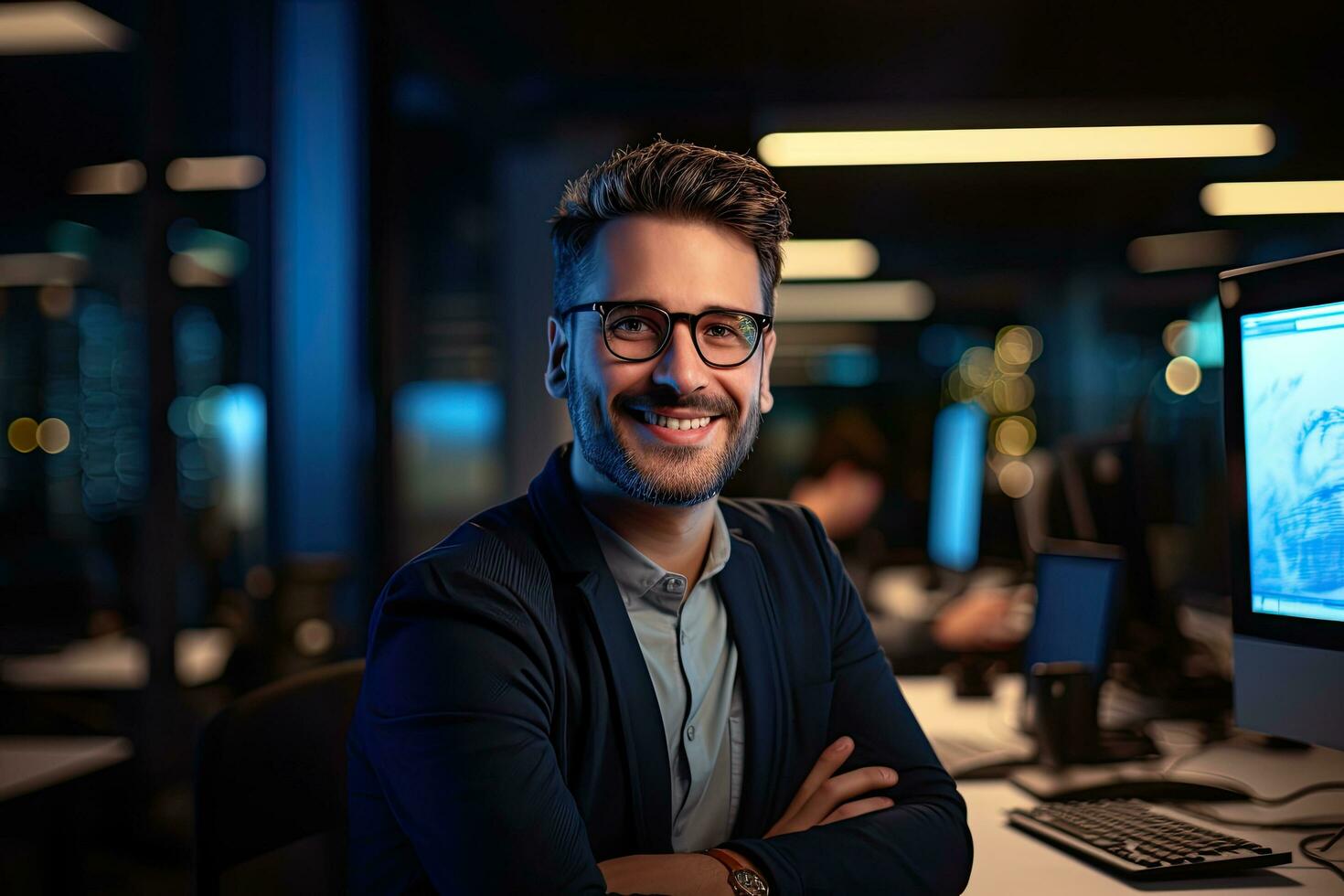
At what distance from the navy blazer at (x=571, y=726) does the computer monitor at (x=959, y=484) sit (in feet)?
8.16

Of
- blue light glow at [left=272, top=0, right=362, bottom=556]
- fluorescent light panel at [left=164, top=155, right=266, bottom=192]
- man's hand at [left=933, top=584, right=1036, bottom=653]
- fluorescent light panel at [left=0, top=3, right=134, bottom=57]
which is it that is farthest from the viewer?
fluorescent light panel at [left=164, top=155, right=266, bottom=192]

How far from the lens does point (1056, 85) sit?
5152 mm

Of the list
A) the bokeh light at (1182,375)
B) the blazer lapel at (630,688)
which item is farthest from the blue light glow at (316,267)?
the bokeh light at (1182,375)

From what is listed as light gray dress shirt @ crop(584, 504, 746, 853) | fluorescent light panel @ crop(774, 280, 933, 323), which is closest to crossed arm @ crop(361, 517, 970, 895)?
light gray dress shirt @ crop(584, 504, 746, 853)

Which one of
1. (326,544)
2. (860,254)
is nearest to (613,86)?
(326,544)

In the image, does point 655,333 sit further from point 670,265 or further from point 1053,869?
point 1053,869

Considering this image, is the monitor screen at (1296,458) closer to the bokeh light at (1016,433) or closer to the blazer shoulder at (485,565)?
the blazer shoulder at (485,565)

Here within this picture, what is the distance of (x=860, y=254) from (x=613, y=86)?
5.54m

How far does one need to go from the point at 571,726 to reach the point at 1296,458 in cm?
109

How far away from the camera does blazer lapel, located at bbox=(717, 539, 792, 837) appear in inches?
→ 55.8

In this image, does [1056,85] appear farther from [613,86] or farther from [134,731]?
[134,731]

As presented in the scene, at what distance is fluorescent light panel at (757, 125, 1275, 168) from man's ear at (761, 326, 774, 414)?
172 inches

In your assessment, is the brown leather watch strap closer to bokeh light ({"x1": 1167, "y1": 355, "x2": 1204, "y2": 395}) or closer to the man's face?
the man's face

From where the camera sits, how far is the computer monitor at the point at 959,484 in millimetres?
3949
